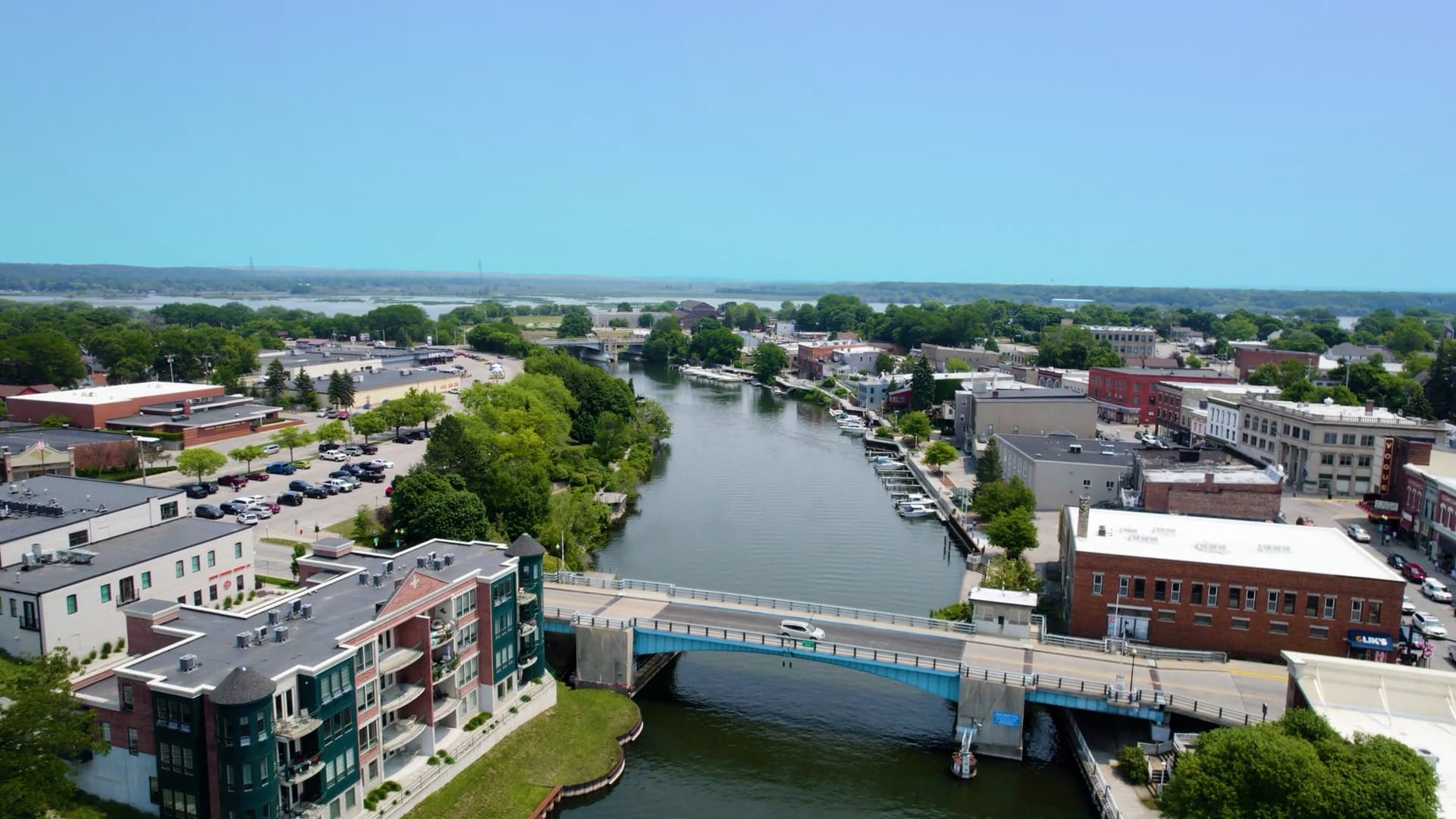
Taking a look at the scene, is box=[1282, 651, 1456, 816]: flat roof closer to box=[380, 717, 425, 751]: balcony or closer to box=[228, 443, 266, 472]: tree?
box=[380, 717, 425, 751]: balcony

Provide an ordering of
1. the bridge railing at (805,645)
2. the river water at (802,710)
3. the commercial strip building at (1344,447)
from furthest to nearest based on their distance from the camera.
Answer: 1. the commercial strip building at (1344,447)
2. the bridge railing at (805,645)
3. the river water at (802,710)

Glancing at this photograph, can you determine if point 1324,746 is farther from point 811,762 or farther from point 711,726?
point 711,726

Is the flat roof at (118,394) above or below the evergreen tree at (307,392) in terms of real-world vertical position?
above

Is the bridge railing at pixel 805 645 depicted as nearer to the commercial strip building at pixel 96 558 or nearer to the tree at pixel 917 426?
the commercial strip building at pixel 96 558

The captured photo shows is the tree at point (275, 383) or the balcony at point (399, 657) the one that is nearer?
the balcony at point (399, 657)

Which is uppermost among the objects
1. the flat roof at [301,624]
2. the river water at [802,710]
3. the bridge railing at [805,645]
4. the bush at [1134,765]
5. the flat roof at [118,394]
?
the flat roof at [118,394]

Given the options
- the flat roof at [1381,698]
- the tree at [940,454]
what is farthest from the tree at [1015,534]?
the tree at [940,454]

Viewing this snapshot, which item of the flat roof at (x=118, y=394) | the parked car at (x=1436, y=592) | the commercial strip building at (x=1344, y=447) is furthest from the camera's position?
the flat roof at (x=118, y=394)

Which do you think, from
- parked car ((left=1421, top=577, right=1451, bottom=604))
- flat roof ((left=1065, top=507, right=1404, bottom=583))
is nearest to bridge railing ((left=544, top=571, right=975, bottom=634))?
flat roof ((left=1065, top=507, right=1404, bottom=583))
